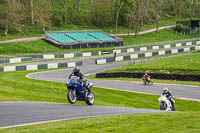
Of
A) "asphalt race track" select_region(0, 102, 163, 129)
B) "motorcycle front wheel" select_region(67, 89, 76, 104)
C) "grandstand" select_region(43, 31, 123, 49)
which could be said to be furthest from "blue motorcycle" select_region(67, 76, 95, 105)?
"grandstand" select_region(43, 31, 123, 49)

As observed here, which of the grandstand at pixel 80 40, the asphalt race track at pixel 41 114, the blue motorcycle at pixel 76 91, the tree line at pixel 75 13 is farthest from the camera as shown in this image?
the tree line at pixel 75 13

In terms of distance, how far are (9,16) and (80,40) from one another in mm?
13722

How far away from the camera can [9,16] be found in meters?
71.0

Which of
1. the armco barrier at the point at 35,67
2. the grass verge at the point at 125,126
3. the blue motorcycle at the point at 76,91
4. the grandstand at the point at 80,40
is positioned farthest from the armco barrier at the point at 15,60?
the grass verge at the point at 125,126

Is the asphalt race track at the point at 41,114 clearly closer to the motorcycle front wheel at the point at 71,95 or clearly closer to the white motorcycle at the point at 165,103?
the motorcycle front wheel at the point at 71,95

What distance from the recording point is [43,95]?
78.2ft

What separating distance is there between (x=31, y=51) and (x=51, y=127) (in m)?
54.6

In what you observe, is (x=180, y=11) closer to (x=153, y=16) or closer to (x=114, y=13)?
(x=153, y=16)

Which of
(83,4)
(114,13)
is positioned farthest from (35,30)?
(83,4)

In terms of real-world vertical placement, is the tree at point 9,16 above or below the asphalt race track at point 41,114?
above

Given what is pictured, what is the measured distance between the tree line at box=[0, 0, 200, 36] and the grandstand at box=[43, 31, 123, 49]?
480cm

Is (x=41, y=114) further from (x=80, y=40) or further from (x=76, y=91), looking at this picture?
(x=80, y=40)

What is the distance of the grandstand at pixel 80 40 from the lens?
7025 centimetres

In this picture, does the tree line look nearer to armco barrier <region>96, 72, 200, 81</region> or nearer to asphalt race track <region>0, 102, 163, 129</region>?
armco barrier <region>96, 72, 200, 81</region>
